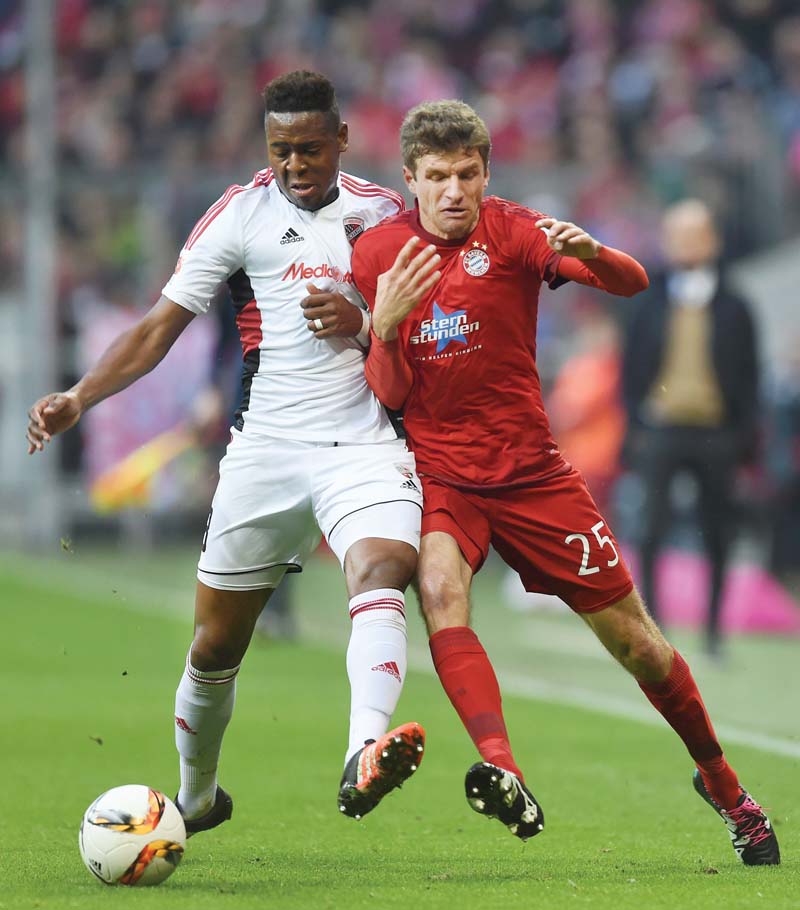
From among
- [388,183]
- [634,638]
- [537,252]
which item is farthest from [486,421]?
[388,183]

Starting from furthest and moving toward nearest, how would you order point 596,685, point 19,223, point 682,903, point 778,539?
point 19,223, point 778,539, point 596,685, point 682,903

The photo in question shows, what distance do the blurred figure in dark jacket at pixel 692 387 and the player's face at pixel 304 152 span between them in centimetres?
572

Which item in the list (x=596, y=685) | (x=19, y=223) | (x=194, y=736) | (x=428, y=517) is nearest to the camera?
(x=428, y=517)

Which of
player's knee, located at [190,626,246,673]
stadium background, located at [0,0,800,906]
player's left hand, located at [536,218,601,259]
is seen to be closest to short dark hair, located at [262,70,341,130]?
player's left hand, located at [536,218,601,259]

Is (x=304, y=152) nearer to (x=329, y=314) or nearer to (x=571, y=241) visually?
(x=329, y=314)

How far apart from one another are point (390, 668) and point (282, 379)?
3.25ft

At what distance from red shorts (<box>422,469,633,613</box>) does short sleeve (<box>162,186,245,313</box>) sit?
0.86 meters

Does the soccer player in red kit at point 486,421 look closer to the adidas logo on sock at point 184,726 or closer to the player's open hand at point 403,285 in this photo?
the player's open hand at point 403,285

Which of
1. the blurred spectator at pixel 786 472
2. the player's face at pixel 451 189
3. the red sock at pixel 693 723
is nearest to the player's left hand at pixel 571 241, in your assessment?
the player's face at pixel 451 189

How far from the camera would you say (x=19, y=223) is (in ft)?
68.4

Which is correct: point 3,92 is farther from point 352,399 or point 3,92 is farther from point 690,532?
point 352,399

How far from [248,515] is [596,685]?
507 centimetres

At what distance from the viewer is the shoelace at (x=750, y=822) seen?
524 centimetres

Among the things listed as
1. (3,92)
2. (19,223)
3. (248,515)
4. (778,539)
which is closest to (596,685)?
(778,539)
